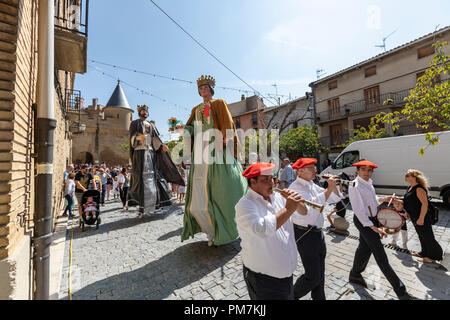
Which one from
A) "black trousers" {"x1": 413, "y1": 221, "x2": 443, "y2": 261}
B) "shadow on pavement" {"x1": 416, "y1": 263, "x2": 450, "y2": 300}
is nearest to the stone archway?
"black trousers" {"x1": 413, "y1": 221, "x2": 443, "y2": 261}

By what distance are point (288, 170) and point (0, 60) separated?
30.4ft

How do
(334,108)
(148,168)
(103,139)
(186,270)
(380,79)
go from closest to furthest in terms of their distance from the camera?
(186,270) < (148,168) < (380,79) < (334,108) < (103,139)

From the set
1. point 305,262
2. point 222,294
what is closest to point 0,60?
point 222,294

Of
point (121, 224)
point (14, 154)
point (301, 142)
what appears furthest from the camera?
point (301, 142)

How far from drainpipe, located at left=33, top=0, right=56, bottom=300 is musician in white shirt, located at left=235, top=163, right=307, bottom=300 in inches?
83.4

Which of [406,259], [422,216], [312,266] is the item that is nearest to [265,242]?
[312,266]

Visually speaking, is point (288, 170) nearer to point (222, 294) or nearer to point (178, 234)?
point (178, 234)

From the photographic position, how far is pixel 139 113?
5984 mm

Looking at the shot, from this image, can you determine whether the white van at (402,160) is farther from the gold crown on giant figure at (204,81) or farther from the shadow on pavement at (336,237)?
the gold crown on giant figure at (204,81)

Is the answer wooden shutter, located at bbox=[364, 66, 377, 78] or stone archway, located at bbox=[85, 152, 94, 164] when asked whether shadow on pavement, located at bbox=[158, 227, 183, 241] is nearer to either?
wooden shutter, located at bbox=[364, 66, 377, 78]

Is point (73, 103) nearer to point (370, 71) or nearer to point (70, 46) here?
point (70, 46)

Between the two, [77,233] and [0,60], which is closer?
[0,60]

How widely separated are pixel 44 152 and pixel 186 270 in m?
2.38

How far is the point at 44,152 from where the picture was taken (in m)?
2.29
